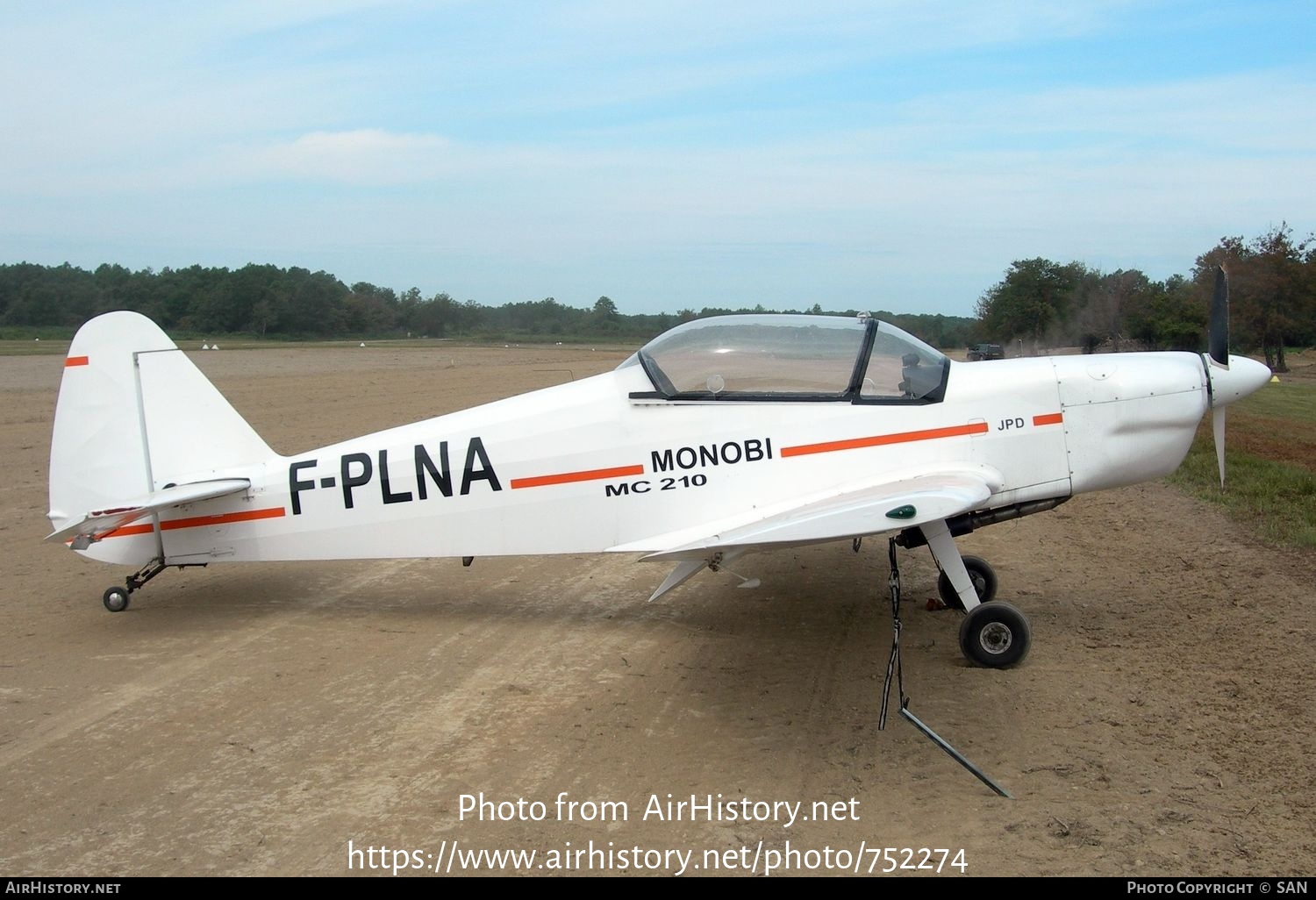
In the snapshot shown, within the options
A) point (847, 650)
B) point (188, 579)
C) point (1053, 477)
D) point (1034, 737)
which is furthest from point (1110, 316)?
point (188, 579)

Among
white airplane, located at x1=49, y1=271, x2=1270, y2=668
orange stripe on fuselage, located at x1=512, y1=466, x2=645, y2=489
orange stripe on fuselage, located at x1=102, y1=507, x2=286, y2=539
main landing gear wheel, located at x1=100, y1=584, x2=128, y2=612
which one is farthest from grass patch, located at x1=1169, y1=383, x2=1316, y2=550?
main landing gear wheel, located at x1=100, y1=584, x2=128, y2=612

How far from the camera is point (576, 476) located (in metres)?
6.56

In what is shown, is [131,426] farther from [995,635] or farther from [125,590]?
[995,635]

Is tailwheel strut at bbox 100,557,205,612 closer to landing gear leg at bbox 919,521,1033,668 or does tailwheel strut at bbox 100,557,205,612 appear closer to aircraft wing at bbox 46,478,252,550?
aircraft wing at bbox 46,478,252,550

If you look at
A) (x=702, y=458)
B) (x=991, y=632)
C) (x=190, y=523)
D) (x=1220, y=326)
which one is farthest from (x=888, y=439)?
(x=190, y=523)

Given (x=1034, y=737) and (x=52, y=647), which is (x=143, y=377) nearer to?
(x=52, y=647)

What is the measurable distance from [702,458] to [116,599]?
465 cm

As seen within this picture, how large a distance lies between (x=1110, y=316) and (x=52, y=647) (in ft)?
50.1

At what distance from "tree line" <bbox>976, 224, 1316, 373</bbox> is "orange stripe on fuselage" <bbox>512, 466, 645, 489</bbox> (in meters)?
6.66

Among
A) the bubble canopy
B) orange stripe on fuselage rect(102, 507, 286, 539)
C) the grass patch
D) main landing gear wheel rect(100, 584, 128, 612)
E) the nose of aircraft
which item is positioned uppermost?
the bubble canopy

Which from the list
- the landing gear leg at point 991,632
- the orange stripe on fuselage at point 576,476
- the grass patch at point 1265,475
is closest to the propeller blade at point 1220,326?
the landing gear leg at point 991,632

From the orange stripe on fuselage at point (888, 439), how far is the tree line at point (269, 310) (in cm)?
1638

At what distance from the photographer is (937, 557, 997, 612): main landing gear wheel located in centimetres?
716

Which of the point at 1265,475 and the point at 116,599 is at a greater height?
the point at 116,599
